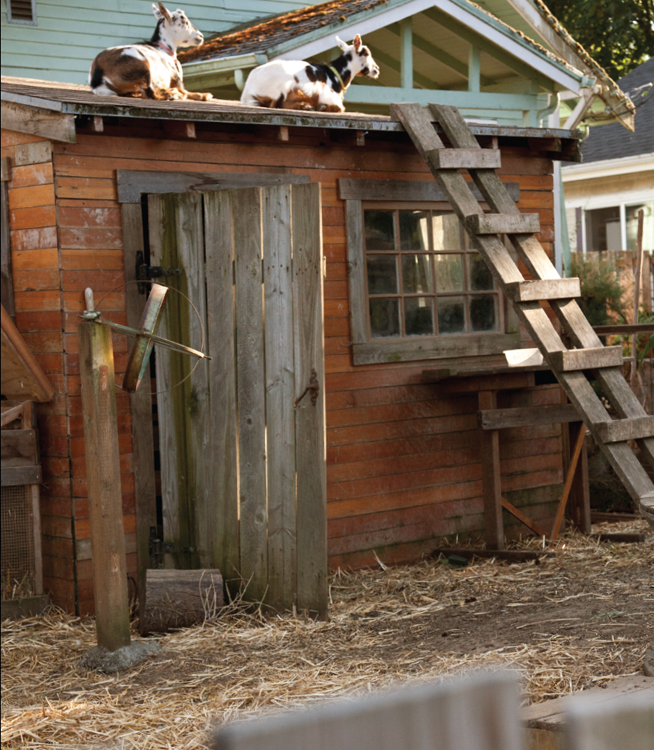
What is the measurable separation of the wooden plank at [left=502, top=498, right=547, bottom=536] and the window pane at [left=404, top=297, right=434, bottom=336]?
1.38 meters

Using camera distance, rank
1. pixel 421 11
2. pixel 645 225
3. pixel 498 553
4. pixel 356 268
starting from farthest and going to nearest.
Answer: pixel 645 225 → pixel 421 11 → pixel 498 553 → pixel 356 268

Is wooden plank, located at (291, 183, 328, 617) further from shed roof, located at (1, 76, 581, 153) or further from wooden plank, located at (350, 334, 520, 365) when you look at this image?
wooden plank, located at (350, 334, 520, 365)

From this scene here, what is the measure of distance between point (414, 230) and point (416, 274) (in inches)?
13.0

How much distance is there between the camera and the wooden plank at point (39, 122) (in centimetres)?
532

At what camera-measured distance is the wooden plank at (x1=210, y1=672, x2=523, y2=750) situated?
781mm

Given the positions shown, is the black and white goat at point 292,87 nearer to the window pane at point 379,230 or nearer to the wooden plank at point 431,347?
the window pane at point 379,230

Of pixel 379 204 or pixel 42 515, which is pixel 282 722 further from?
pixel 379 204

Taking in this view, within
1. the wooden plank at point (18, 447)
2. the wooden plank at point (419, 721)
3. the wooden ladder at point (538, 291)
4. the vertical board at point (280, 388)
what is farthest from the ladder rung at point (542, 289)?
the wooden plank at point (419, 721)

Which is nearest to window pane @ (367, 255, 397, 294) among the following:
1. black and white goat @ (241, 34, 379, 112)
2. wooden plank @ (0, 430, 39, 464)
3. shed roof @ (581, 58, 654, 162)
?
black and white goat @ (241, 34, 379, 112)

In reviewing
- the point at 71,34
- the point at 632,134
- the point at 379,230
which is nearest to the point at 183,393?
the point at 379,230

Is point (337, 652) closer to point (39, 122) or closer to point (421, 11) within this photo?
point (39, 122)

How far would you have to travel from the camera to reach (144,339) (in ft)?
15.1

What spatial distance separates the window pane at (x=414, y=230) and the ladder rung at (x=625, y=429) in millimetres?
2202

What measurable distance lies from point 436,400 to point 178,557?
2.32 metres
